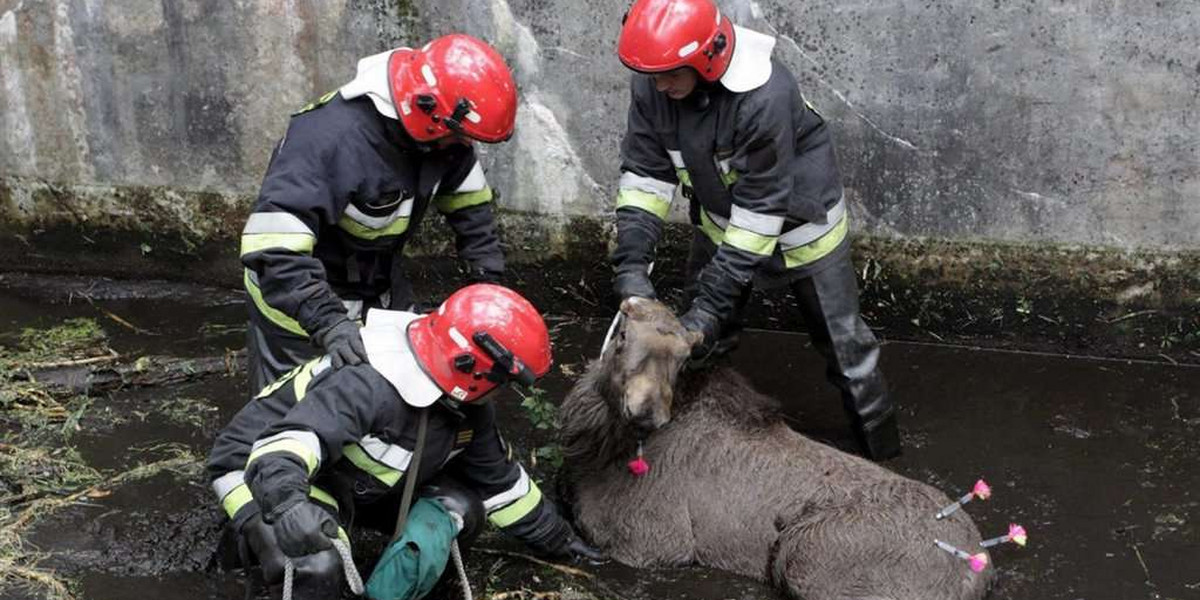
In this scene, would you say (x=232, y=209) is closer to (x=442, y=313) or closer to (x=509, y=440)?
(x=509, y=440)

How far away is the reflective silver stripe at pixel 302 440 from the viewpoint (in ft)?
13.4

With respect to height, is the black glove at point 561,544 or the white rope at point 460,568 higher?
the white rope at point 460,568

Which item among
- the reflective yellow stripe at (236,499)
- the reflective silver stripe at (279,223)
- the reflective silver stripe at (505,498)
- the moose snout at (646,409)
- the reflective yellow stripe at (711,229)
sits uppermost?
the reflective silver stripe at (279,223)

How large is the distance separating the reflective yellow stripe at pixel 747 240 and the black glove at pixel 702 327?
0.30m

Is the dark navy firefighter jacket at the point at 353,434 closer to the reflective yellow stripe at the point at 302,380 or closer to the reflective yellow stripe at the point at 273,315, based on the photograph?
the reflective yellow stripe at the point at 302,380

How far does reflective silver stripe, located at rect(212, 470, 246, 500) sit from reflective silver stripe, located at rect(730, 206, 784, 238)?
213cm

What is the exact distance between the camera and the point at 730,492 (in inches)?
205

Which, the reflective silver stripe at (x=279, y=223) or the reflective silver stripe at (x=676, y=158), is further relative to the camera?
the reflective silver stripe at (x=676, y=158)

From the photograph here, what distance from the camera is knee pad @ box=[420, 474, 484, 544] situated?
15.6ft

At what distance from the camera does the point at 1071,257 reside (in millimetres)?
6762

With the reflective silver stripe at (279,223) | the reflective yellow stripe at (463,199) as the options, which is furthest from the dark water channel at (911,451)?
the reflective silver stripe at (279,223)

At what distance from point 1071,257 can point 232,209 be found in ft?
15.2

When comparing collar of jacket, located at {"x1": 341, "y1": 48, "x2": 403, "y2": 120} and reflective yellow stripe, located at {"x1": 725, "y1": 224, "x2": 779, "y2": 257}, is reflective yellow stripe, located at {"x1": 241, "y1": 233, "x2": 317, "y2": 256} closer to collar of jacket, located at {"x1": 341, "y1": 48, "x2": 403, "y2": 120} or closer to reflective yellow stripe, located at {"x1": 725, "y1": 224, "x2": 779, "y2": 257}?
collar of jacket, located at {"x1": 341, "y1": 48, "x2": 403, "y2": 120}

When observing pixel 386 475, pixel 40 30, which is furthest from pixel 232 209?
pixel 386 475
